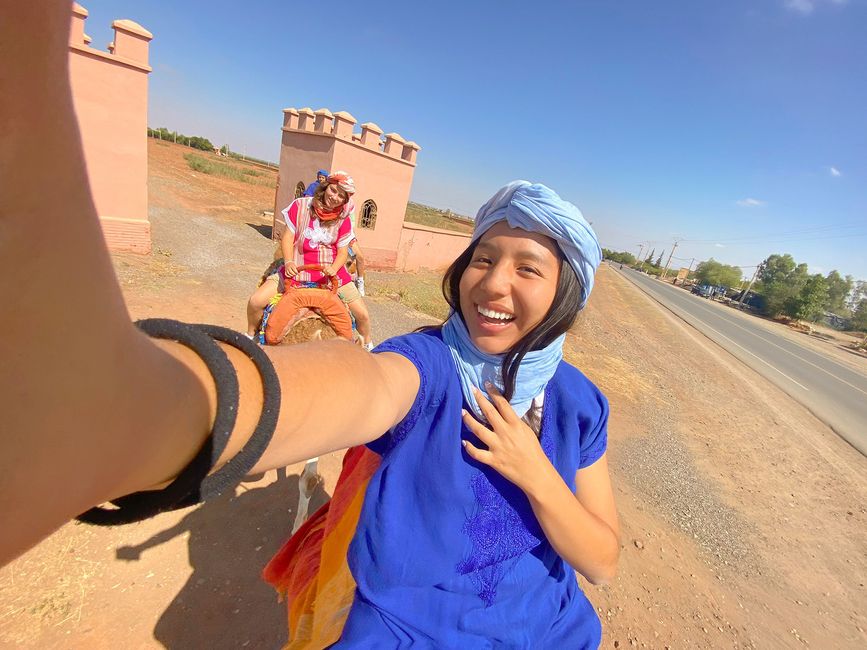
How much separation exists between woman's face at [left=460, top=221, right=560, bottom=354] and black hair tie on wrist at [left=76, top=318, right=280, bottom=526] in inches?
31.4

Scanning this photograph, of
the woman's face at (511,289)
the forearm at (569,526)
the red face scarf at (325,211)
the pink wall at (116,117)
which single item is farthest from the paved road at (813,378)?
the pink wall at (116,117)

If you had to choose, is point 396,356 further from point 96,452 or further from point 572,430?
point 96,452

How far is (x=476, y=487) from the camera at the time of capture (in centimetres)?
116

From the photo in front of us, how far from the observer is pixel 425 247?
47.7 feet

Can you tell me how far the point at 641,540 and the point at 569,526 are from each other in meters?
3.43

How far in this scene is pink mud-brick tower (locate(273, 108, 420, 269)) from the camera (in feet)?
34.6

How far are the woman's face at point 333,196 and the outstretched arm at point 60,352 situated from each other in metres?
3.32

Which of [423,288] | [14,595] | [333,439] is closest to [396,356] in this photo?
[333,439]

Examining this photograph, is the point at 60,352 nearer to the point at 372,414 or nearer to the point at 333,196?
the point at 372,414

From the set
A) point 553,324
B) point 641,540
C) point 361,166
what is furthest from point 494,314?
point 361,166

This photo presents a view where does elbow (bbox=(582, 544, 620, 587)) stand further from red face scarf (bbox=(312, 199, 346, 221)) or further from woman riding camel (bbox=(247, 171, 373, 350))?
red face scarf (bbox=(312, 199, 346, 221))

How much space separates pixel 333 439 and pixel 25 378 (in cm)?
53

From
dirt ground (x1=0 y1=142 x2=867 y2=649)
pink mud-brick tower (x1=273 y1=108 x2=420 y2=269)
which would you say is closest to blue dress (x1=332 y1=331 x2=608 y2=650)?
dirt ground (x1=0 y1=142 x2=867 y2=649)

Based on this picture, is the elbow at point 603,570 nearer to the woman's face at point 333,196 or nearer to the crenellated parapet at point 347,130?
the woman's face at point 333,196
